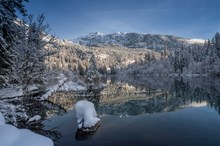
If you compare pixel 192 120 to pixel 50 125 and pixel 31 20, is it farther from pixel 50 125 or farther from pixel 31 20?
pixel 31 20

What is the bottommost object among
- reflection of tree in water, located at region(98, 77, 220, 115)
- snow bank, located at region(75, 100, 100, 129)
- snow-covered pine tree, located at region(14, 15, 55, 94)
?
reflection of tree in water, located at region(98, 77, 220, 115)

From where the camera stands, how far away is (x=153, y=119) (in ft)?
70.9

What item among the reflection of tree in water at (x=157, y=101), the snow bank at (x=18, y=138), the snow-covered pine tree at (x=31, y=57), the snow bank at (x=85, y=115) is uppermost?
the snow-covered pine tree at (x=31, y=57)

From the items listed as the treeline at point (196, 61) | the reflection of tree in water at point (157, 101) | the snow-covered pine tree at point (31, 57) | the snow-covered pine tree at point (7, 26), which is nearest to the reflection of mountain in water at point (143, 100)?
the reflection of tree in water at point (157, 101)

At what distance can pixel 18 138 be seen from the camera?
627 centimetres

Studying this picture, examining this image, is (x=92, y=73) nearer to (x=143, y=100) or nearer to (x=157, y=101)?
(x=143, y=100)

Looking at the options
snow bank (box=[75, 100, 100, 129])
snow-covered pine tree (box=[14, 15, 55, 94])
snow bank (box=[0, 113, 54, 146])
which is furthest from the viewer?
snow-covered pine tree (box=[14, 15, 55, 94])

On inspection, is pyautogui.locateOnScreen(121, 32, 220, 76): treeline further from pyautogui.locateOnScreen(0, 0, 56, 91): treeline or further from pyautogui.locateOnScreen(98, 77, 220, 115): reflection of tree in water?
pyautogui.locateOnScreen(0, 0, 56, 91): treeline

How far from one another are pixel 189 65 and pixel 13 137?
126 meters

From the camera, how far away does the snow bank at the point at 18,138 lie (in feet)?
19.3

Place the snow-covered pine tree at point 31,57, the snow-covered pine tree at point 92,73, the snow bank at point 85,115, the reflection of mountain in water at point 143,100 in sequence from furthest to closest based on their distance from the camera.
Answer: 1. the snow-covered pine tree at point 92,73
2. the reflection of mountain in water at point 143,100
3. the snow-covered pine tree at point 31,57
4. the snow bank at point 85,115

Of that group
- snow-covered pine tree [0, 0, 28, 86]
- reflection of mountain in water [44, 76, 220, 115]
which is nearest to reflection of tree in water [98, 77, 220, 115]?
reflection of mountain in water [44, 76, 220, 115]

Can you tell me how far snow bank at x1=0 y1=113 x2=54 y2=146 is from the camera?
5869mm

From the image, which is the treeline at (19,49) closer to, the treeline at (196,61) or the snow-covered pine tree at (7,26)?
the snow-covered pine tree at (7,26)
